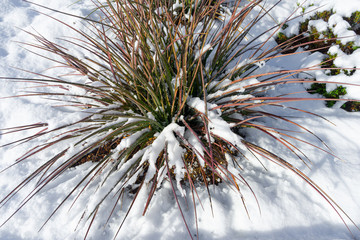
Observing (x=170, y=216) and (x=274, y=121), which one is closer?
(x=170, y=216)

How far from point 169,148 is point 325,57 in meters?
1.55

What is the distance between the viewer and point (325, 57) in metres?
1.62

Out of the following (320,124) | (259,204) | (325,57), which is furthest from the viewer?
(325,57)

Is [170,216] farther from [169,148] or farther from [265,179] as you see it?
[265,179]

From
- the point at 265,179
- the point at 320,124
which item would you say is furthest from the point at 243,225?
the point at 320,124

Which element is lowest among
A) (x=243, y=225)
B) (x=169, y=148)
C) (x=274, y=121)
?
(x=243, y=225)

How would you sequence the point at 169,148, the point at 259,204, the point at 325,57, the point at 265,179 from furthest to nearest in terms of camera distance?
the point at 325,57 < the point at 265,179 < the point at 259,204 < the point at 169,148

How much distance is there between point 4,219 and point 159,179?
0.94 m

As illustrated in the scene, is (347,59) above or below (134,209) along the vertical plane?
above

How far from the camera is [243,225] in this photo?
1.04 meters

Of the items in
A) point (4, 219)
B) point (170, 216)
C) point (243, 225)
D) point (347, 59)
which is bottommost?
point (243, 225)

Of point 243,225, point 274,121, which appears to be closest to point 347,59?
point 274,121

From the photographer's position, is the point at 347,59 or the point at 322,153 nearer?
the point at 322,153

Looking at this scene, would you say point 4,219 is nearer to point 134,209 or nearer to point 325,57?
point 134,209
